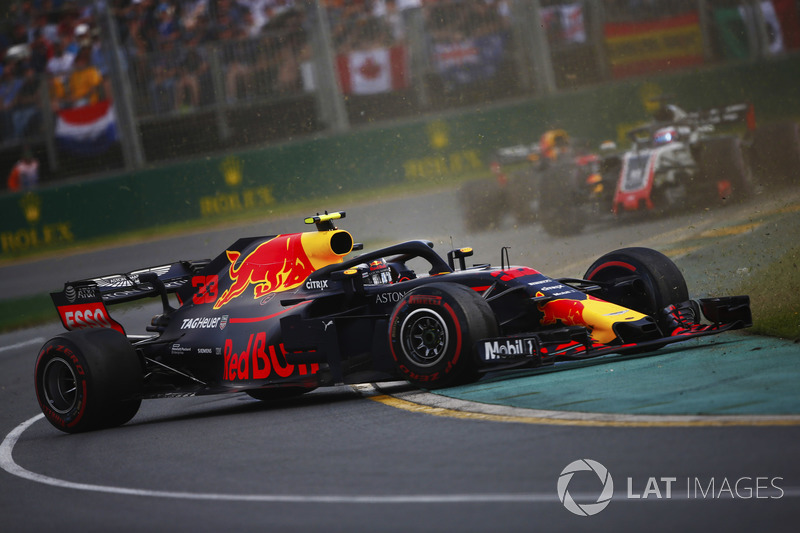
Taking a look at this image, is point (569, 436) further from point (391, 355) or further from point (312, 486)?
point (391, 355)

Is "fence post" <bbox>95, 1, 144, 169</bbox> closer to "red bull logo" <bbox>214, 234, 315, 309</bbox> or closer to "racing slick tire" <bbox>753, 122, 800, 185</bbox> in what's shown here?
"red bull logo" <bbox>214, 234, 315, 309</bbox>

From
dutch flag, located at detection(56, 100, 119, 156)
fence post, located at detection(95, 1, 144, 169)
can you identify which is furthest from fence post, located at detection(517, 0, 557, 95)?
dutch flag, located at detection(56, 100, 119, 156)

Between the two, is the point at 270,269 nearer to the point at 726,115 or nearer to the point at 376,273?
the point at 376,273

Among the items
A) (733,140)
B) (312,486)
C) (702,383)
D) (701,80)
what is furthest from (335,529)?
(701,80)

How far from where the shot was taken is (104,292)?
9805mm

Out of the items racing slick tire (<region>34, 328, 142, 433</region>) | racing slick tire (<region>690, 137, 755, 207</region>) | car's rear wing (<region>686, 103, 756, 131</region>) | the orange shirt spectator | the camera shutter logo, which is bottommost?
the camera shutter logo

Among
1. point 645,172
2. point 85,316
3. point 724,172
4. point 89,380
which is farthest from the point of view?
point 645,172

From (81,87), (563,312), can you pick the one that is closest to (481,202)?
(81,87)

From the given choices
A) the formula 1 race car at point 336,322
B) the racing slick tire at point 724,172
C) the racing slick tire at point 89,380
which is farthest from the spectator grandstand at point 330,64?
the racing slick tire at point 89,380

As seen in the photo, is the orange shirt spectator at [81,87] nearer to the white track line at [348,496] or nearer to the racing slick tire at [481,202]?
the racing slick tire at [481,202]

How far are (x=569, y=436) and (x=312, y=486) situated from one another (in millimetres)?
1296

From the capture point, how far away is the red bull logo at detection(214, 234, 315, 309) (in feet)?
29.0

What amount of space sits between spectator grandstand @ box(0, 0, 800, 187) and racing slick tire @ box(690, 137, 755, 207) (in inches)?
79.3

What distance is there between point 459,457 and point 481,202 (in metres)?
9.95
